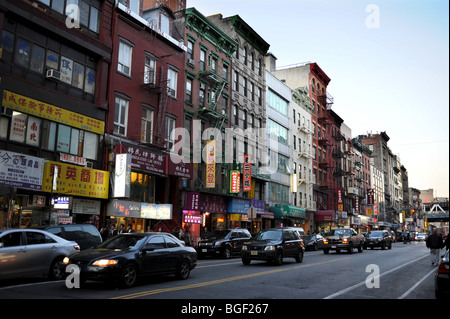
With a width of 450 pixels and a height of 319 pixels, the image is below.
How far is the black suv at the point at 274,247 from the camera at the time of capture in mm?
18031

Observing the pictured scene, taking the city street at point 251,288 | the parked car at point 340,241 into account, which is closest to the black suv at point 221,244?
the parked car at point 340,241

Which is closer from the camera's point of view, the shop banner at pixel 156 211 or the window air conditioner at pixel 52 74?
the window air conditioner at pixel 52 74

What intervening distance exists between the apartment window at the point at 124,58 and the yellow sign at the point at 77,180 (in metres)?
7.24

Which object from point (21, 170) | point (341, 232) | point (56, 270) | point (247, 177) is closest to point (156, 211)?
point (21, 170)

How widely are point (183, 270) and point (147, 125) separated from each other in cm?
1679

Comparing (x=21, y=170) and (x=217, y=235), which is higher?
(x=21, y=170)

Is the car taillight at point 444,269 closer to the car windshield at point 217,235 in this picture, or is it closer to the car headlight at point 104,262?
the car headlight at point 104,262

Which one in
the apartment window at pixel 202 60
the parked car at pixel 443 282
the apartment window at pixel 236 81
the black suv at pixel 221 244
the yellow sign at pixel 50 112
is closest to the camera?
the parked car at pixel 443 282

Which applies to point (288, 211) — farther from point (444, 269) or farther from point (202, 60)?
point (444, 269)

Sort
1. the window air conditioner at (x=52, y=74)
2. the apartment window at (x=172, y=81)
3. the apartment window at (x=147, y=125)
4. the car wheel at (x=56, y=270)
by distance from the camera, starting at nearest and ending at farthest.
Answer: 1. the car wheel at (x=56, y=270)
2. the window air conditioner at (x=52, y=74)
3. the apartment window at (x=147, y=125)
4. the apartment window at (x=172, y=81)

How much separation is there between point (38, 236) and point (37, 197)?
27.7 feet

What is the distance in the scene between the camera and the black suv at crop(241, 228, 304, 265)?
59.2 feet

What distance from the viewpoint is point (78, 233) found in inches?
600
